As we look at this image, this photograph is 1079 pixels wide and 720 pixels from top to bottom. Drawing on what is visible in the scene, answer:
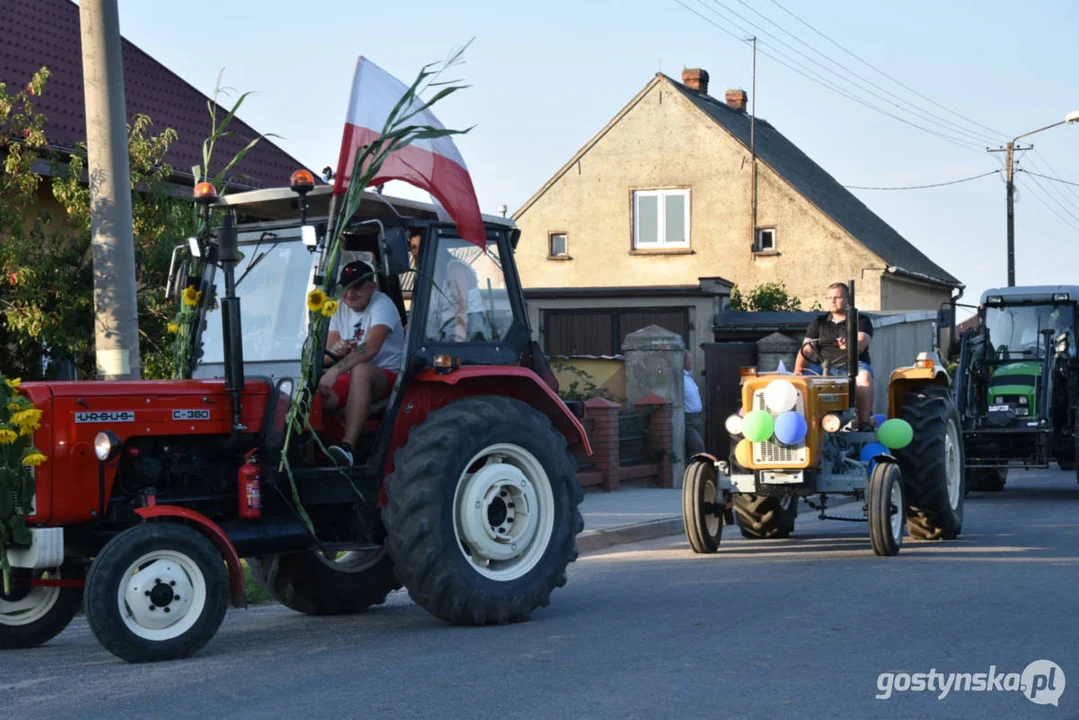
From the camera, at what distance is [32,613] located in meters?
7.90

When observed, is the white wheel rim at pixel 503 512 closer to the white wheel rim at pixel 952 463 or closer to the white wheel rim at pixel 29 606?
the white wheel rim at pixel 29 606

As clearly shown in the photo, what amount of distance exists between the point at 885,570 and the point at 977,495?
9.31 m

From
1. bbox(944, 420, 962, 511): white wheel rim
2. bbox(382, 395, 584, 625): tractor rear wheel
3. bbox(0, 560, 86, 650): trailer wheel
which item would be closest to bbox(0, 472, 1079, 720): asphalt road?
bbox(0, 560, 86, 650): trailer wheel

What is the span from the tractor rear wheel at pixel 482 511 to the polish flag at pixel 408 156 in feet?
3.58

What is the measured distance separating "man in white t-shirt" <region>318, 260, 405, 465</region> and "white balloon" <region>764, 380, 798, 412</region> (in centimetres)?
403

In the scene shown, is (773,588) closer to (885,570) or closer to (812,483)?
(885,570)

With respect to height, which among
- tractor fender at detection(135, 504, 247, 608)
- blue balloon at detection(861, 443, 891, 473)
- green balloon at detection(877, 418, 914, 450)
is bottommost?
tractor fender at detection(135, 504, 247, 608)

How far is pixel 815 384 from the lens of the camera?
12062mm

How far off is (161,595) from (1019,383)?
14.1 metres

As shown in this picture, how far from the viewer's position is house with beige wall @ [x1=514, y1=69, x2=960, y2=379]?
38000 mm

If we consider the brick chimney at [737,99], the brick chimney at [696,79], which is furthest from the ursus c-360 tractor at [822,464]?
the brick chimney at [737,99]

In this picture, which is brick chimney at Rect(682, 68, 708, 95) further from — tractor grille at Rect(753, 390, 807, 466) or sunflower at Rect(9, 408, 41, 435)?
sunflower at Rect(9, 408, 41, 435)

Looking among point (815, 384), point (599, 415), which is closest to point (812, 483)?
point (815, 384)

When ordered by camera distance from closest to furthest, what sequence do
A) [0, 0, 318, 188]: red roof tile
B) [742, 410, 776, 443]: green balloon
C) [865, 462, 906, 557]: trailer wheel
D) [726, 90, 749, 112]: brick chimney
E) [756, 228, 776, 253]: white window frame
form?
[865, 462, 906, 557]: trailer wheel
[742, 410, 776, 443]: green balloon
[0, 0, 318, 188]: red roof tile
[756, 228, 776, 253]: white window frame
[726, 90, 749, 112]: brick chimney
